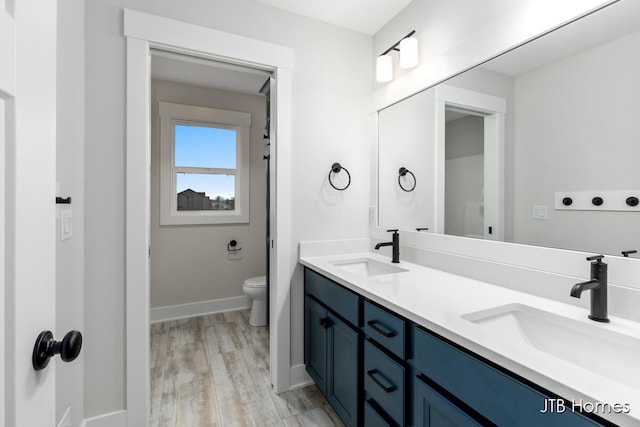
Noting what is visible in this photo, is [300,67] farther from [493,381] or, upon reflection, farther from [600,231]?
[493,381]

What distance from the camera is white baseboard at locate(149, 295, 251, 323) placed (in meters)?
3.08

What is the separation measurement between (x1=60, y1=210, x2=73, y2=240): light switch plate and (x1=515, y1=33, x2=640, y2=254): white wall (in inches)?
76.7

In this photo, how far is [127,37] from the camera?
5.14 feet

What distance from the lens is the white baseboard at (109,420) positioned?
60.0 inches

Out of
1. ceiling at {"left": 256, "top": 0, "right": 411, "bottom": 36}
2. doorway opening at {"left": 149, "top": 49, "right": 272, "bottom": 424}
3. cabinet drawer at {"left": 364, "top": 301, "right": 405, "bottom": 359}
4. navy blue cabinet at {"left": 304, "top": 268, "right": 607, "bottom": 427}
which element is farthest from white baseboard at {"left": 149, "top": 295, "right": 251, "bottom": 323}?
ceiling at {"left": 256, "top": 0, "right": 411, "bottom": 36}

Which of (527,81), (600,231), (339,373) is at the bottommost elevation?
(339,373)

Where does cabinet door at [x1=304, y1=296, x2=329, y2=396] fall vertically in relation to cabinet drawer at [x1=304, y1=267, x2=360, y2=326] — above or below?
below

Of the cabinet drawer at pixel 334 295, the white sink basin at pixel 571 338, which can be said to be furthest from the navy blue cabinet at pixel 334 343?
the white sink basin at pixel 571 338

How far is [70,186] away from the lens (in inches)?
53.8

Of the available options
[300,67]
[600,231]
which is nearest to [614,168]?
[600,231]

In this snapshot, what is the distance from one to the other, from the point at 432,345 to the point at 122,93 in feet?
6.09

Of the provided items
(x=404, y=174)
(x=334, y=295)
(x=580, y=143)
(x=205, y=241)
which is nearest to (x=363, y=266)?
(x=334, y=295)

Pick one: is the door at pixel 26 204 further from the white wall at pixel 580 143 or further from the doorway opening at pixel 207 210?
the doorway opening at pixel 207 210

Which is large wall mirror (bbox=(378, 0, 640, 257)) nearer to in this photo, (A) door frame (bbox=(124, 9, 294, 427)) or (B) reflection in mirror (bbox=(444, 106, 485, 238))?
(B) reflection in mirror (bbox=(444, 106, 485, 238))
